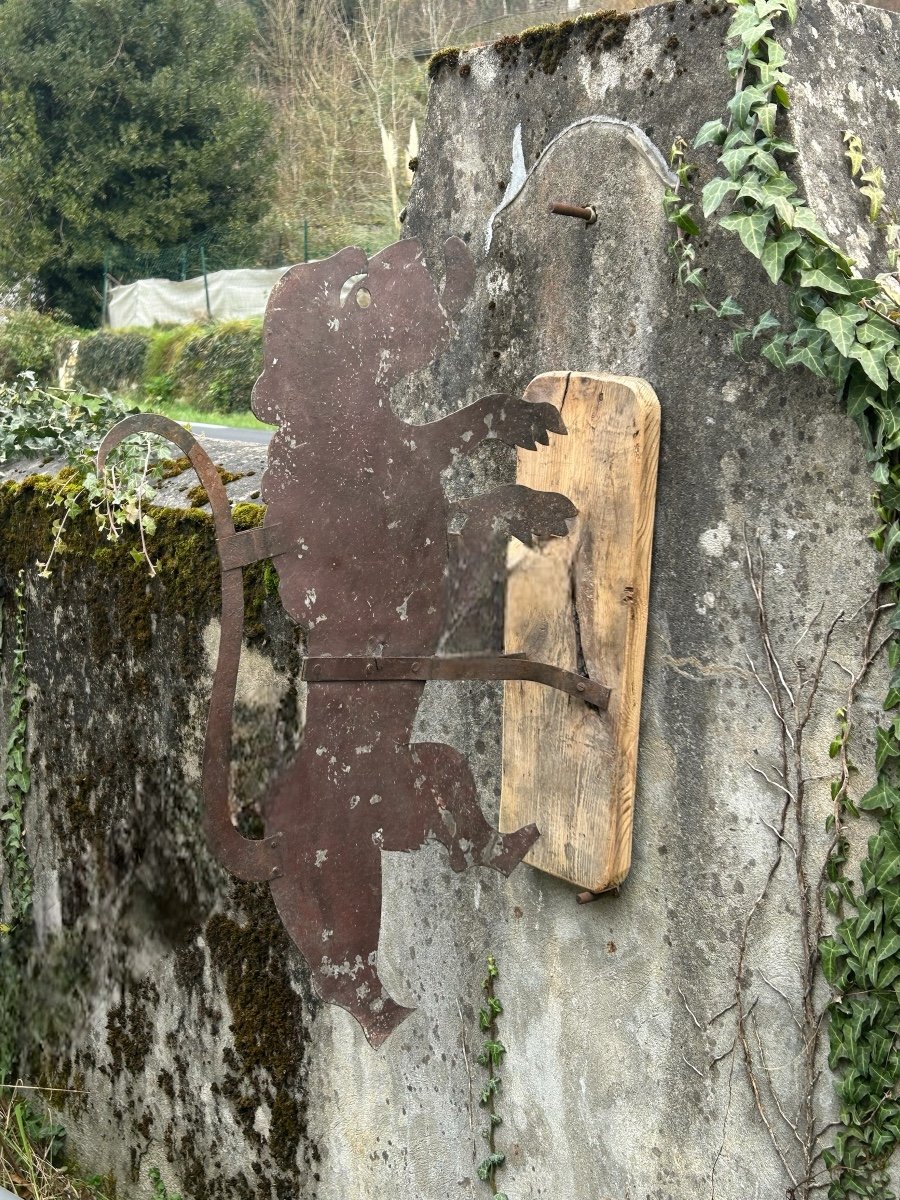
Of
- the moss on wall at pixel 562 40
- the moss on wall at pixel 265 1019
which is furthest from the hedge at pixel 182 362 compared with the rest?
the moss on wall at pixel 562 40

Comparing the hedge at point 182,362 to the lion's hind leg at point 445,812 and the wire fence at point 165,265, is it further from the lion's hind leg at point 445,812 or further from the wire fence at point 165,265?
the lion's hind leg at point 445,812

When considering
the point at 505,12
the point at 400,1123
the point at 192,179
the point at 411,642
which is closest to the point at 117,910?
the point at 400,1123

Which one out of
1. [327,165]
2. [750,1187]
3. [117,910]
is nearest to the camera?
[750,1187]

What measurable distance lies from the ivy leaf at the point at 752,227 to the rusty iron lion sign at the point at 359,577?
428mm

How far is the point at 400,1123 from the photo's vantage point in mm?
3043

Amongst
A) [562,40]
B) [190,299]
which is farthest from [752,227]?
[190,299]

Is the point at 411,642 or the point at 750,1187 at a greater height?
the point at 411,642

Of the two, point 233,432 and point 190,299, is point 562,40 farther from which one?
point 190,299

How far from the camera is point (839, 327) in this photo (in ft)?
6.46

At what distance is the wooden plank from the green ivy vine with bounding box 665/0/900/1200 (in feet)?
0.93

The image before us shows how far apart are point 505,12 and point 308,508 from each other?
2048 cm

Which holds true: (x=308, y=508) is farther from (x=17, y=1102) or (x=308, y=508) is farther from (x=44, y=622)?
(x=17, y=1102)

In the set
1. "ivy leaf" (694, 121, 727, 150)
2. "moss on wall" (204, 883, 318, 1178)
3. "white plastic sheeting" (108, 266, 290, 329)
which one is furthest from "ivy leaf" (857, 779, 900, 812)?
"white plastic sheeting" (108, 266, 290, 329)

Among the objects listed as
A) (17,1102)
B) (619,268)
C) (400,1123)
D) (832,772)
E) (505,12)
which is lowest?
(17,1102)
